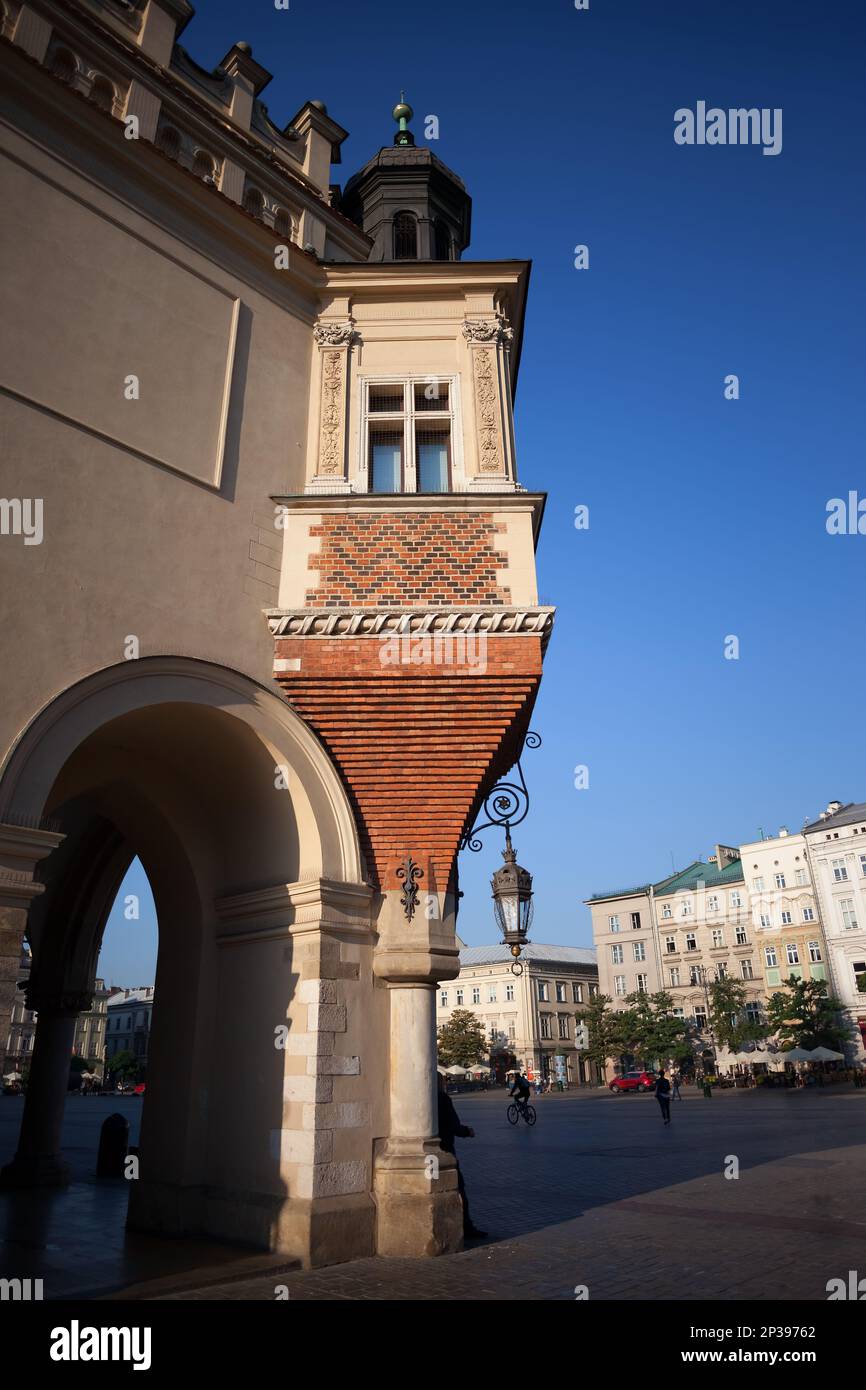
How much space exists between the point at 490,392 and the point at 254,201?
3.95m

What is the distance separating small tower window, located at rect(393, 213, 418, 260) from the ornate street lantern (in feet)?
29.7

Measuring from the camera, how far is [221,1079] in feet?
31.2

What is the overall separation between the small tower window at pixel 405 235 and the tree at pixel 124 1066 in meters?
97.9

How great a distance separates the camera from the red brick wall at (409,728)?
9.64 meters

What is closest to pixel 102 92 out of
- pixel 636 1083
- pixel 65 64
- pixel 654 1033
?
pixel 65 64

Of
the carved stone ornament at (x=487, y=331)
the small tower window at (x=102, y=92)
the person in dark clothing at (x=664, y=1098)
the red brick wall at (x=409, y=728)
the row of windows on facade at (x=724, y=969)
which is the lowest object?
the person in dark clothing at (x=664, y=1098)

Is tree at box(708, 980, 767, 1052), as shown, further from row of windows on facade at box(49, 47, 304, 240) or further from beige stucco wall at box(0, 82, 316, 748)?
row of windows on facade at box(49, 47, 304, 240)

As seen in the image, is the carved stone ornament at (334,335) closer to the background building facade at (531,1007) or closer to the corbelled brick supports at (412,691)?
the corbelled brick supports at (412,691)

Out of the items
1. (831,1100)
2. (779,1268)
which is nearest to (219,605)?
(779,1268)

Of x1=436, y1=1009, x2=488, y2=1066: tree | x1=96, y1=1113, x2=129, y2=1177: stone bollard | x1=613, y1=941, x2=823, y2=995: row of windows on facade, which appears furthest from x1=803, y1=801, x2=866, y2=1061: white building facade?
x1=96, y1=1113, x2=129, y2=1177: stone bollard

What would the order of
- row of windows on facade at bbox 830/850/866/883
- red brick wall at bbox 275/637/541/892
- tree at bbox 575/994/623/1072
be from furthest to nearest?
tree at bbox 575/994/623/1072 < row of windows on facade at bbox 830/850/866/883 < red brick wall at bbox 275/637/541/892

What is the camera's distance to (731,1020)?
206 feet

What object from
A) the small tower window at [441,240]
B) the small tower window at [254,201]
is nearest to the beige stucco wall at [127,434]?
the small tower window at [254,201]

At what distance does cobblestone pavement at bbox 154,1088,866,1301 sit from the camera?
278 inches
